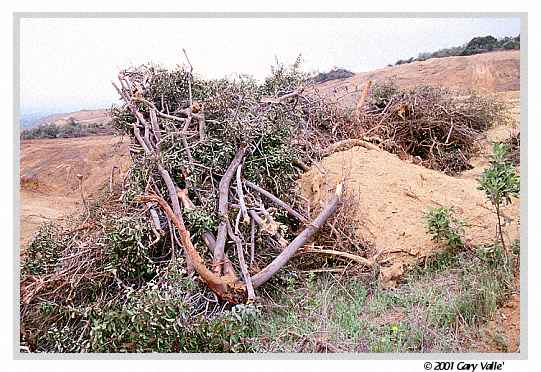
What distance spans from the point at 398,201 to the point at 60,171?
94.1 inches

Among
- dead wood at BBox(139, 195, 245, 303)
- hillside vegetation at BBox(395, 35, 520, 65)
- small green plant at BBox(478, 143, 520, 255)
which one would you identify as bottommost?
dead wood at BBox(139, 195, 245, 303)

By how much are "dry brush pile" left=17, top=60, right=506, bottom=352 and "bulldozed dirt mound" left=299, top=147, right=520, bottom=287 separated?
143 mm

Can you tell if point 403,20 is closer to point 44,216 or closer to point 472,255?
point 472,255

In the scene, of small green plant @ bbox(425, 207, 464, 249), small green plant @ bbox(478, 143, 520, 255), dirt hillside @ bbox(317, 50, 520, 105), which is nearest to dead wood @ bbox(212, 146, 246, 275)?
dirt hillside @ bbox(317, 50, 520, 105)

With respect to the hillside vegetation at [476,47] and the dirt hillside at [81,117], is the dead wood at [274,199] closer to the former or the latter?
the dirt hillside at [81,117]

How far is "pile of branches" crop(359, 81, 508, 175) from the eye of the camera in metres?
5.70

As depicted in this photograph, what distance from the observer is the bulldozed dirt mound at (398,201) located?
4.39 meters

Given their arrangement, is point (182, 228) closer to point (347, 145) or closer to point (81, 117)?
point (81, 117)

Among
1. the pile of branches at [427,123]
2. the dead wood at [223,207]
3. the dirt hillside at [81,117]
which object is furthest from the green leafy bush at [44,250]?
the pile of branches at [427,123]

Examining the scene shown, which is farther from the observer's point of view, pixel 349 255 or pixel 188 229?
pixel 349 255

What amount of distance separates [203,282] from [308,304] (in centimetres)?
64

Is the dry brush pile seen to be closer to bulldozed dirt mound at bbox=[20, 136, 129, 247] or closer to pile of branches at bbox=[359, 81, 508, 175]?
bulldozed dirt mound at bbox=[20, 136, 129, 247]

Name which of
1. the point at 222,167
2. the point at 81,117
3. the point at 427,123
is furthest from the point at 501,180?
the point at 81,117

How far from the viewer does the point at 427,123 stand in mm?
5992
